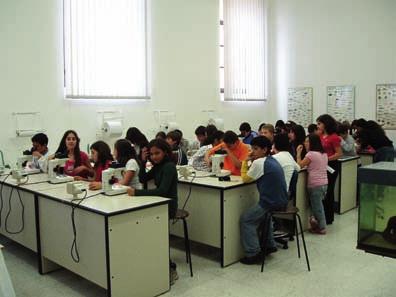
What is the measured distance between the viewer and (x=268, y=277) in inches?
145

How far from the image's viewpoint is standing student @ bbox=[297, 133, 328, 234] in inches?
189

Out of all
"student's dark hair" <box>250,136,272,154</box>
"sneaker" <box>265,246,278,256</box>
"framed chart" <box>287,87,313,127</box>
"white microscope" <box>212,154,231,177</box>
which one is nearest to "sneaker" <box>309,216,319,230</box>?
"sneaker" <box>265,246,278,256</box>

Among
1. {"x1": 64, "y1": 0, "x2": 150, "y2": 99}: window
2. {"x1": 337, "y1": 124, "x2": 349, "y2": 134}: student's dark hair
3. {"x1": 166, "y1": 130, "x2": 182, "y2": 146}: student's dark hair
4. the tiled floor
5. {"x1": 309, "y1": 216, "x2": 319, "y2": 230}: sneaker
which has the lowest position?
the tiled floor

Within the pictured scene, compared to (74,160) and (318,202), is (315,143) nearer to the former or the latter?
(318,202)

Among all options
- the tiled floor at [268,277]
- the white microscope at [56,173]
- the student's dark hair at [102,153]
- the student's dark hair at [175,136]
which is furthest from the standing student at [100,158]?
the student's dark hair at [175,136]

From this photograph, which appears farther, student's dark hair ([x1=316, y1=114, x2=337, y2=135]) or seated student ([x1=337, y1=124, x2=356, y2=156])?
seated student ([x1=337, y1=124, x2=356, y2=156])

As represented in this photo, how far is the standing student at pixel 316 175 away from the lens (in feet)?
15.8

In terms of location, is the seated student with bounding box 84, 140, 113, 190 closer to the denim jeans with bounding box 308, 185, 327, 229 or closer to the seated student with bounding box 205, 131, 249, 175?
the seated student with bounding box 205, 131, 249, 175

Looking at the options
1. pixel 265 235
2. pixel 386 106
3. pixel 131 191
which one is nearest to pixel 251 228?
pixel 265 235

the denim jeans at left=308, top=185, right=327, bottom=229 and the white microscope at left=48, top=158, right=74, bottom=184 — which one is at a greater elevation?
the white microscope at left=48, top=158, right=74, bottom=184

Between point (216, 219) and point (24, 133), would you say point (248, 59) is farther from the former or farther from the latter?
point (216, 219)

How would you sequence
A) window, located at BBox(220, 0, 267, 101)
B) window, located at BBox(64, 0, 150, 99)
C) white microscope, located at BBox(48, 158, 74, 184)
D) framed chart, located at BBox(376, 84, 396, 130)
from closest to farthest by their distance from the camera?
white microscope, located at BBox(48, 158, 74, 184), window, located at BBox(64, 0, 150, 99), framed chart, located at BBox(376, 84, 396, 130), window, located at BBox(220, 0, 267, 101)

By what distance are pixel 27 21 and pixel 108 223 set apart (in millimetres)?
3917

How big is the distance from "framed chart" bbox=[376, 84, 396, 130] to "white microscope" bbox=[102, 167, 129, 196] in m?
5.94
